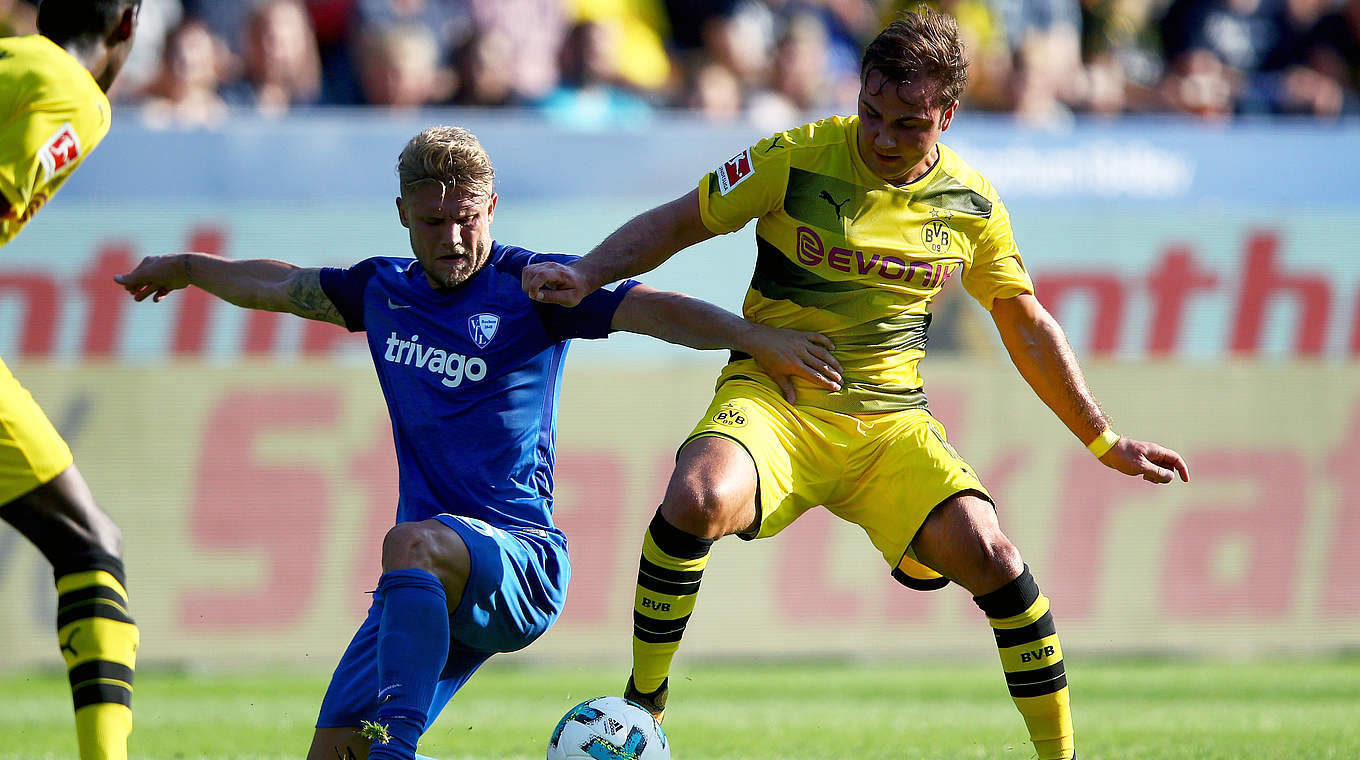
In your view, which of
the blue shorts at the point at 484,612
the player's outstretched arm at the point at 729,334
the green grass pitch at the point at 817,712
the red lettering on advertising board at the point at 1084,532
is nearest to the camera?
the blue shorts at the point at 484,612

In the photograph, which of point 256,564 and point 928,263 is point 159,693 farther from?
point 928,263

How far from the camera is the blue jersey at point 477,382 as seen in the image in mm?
4559

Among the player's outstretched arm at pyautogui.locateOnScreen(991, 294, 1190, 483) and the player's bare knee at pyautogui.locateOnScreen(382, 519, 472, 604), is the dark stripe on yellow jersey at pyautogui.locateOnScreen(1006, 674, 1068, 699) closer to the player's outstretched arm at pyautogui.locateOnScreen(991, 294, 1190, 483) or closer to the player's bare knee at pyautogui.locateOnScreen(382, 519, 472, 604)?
the player's outstretched arm at pyautogui.locateOnScreen(991, 294, 1190, 483)

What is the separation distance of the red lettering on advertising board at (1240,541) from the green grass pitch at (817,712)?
0.43 meters

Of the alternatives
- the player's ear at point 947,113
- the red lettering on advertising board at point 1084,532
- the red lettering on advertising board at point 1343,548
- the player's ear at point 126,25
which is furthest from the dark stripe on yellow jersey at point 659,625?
the red lettering on advertising board at point 1343,548

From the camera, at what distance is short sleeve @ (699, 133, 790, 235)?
4.99 metres

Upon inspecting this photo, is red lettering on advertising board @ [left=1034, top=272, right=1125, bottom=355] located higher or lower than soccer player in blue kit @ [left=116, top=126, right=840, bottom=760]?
higher

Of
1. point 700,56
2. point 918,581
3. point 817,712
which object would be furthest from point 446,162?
point 700,56

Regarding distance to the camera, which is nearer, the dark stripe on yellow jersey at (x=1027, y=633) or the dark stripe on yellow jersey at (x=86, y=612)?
the dark stripe on yellow jersey at (x=86, y=612)

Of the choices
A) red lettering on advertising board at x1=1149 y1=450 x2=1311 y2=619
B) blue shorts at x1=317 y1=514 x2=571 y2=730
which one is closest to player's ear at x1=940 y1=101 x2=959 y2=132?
blue shorts at x1=317 y1=514 x2=571 y2=730

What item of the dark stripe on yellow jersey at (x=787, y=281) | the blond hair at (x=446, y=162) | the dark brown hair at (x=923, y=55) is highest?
the dark brown hair at (x=923, y=55)

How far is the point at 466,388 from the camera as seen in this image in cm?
460

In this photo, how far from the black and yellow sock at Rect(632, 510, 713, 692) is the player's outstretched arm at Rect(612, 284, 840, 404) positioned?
1.99 ft

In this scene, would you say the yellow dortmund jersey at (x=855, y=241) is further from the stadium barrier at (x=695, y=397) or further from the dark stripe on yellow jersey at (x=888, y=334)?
the stadium barrier at (x=695, y=397)
